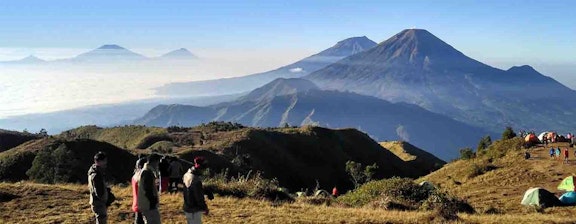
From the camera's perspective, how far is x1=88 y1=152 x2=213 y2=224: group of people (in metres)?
10.4

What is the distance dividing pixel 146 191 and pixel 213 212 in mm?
6170

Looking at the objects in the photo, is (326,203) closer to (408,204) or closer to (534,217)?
(408,204)

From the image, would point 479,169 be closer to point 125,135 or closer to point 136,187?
point 136,187

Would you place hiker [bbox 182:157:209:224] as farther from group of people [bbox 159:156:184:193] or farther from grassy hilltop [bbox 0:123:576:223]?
grassy hilltop [bbox 0:123:576:223]

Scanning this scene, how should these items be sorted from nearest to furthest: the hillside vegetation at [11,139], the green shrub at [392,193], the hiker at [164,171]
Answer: the hiker at [164,171] → the green shrub at [392,193] → the hillside vegetation at [11,139]

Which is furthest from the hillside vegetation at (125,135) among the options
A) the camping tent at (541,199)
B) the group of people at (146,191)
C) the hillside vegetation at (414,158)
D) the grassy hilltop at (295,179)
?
the group of people at (146,191)

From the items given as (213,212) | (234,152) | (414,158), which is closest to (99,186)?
(213,212)

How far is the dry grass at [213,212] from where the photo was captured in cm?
1534

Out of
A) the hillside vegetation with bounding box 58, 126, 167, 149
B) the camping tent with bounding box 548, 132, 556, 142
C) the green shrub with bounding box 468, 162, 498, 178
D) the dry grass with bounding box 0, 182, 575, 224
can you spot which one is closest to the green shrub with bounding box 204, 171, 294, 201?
the dry grass with bounding box 0, 182, 575, 224

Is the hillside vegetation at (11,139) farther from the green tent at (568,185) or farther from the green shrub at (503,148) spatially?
the green tent at (568,185)

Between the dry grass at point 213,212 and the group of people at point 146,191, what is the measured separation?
13.2ft

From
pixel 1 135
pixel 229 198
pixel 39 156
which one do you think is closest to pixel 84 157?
pixel 39 156

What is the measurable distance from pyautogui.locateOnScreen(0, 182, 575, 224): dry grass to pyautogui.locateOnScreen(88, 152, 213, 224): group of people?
403 centimetres

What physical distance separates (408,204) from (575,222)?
5868 mm
